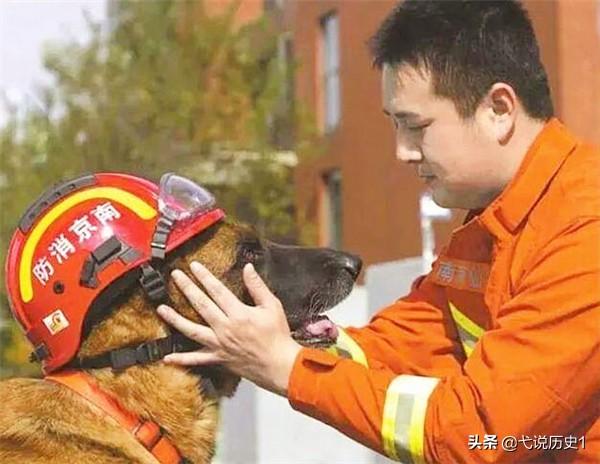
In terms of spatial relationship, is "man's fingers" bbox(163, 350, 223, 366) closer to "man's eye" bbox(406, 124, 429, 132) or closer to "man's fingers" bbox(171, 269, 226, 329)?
"man's fingers" bbox(171, 269, 226, 329)

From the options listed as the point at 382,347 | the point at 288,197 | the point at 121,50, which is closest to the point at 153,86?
the point at 121,50

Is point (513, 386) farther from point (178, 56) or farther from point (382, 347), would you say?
point (178, 56)

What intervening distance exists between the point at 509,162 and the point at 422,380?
0.64m

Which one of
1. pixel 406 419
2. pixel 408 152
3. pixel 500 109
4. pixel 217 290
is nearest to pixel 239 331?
pixel 217 290

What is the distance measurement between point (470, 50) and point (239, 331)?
0.98 metres

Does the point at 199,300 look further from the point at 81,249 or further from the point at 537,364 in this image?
the point at 537,364

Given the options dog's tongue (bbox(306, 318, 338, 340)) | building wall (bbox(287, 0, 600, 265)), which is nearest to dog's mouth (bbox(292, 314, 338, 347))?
dog's tongue (bbox(306, 318, 338, 340))

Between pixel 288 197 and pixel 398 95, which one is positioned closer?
pixel 398 95

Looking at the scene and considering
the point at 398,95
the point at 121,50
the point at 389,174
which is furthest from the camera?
the point at 121,50

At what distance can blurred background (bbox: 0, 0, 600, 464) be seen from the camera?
53.4 feet

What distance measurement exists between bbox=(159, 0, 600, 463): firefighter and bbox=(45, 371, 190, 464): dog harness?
209mm

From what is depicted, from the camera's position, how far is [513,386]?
280 centimetres

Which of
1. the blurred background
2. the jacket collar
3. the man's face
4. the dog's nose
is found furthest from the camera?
the blurred background

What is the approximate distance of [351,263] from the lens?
3.56m
